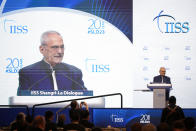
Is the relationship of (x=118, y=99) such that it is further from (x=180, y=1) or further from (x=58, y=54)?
(x=180, y=1)

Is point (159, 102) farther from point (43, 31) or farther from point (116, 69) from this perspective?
point (43, 31)

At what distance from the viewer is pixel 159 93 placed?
11992 millimetres

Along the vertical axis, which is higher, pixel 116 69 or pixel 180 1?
pixel 180 1

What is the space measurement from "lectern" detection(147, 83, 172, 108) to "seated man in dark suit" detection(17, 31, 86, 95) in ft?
9.55

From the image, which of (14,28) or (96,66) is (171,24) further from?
(14,28)

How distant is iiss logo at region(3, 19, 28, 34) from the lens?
1428 cm

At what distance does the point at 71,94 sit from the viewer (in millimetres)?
14305

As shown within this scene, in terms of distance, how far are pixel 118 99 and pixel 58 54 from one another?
2124mm

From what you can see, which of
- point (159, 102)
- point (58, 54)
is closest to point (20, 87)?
point (58, 54)

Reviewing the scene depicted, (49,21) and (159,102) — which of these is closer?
(159,102)

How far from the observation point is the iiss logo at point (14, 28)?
562 inches

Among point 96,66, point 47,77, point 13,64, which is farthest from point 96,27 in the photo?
point 13,64

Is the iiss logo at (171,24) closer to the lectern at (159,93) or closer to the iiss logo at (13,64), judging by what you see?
the lectern at (159,93)

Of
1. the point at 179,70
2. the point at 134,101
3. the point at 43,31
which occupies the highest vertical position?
the point at 43,31
